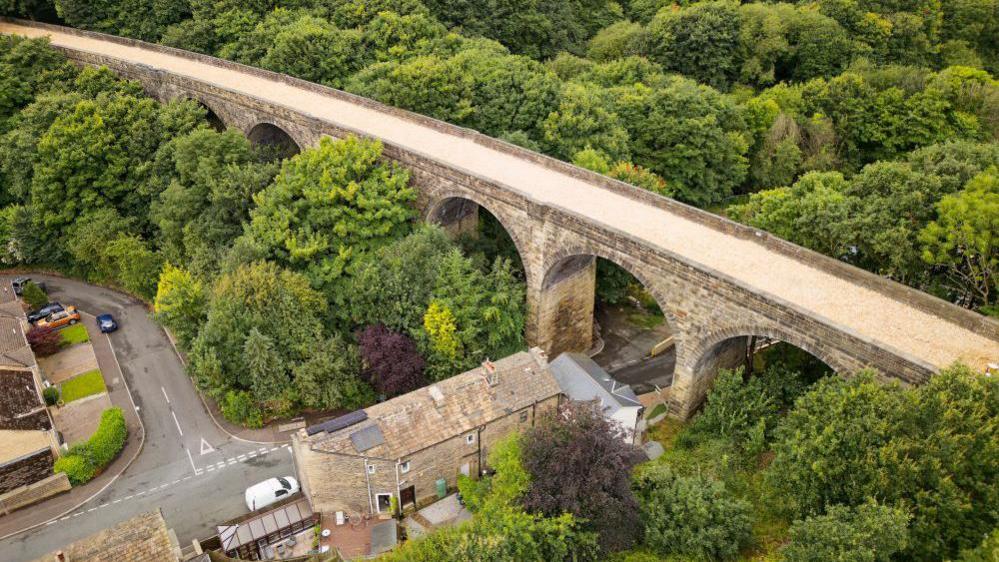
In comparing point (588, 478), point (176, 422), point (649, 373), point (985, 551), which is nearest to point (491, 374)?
point (588, 478)

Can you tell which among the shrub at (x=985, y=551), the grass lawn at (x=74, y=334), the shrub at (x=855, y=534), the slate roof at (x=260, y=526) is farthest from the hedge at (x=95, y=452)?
the shrub at (x=985, y=551)

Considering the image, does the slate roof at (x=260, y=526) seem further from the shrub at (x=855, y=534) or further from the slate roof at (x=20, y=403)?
the shrub at (x=855, y=534)

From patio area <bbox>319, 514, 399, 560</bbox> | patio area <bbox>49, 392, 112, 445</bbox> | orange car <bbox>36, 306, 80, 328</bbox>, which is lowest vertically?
patio area <bbox>319, 514, 399, 560</bbox>

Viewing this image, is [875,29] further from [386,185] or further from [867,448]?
[867,448]

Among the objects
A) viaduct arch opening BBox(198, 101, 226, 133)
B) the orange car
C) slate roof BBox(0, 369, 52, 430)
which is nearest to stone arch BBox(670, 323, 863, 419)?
slate roof BBox(0, 369, 52, 430)

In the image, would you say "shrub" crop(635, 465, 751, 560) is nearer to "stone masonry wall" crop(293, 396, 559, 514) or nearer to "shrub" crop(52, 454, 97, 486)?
"stone masonry wall" crop(293, 396, 559, 514)

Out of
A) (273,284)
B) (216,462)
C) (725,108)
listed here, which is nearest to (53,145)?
(273,284)

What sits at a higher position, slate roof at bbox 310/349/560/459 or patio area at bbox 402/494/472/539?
slate roof at bbox 310/349/560/459
